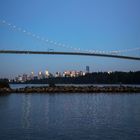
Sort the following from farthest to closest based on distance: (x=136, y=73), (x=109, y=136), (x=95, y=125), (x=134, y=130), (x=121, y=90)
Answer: (x=136, y=73) < (x=121, y=90) < (x=95, y=125) < (x=134, y=130) < (x=109, y=136)

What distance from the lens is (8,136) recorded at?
15.4 meters

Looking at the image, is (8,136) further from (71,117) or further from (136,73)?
(136,73)

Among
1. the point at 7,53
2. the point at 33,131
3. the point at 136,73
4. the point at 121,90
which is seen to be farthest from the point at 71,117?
the point at 136,73

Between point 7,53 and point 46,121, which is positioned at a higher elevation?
point 7,53

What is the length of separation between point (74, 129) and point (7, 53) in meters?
31.0

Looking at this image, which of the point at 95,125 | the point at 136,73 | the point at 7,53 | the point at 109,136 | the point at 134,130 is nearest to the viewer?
the point at 109,136

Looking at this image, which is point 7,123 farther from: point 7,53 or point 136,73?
point 136,73

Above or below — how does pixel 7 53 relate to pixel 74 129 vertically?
above

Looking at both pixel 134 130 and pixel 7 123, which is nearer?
pixel 134 130

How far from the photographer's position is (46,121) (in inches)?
777

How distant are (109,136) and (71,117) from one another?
6.68 meters

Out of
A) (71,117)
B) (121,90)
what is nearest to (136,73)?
(121,90)

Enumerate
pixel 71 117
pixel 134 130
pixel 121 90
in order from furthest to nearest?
pixel 121 90, pixel 71 117, pixel 134 130

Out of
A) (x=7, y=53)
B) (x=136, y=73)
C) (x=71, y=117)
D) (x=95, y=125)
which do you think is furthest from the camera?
(x=136, y=73)
